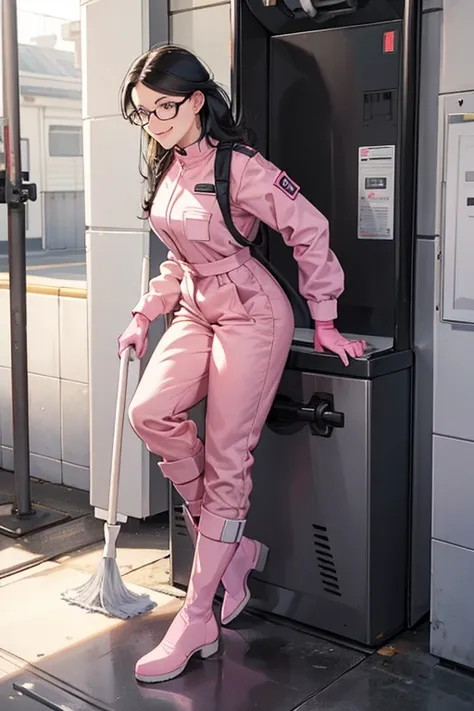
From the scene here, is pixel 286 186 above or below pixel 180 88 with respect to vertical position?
below

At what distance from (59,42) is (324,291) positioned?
2.52 metres

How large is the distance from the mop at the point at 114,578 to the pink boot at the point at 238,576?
0.23 metres

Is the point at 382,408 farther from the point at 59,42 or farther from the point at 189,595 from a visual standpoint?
the point at 59,42

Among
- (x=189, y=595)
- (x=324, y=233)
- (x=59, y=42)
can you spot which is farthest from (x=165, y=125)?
(x=59, y=42)

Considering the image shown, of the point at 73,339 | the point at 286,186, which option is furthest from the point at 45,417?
the point at 286,186

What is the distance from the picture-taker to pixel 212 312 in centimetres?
246

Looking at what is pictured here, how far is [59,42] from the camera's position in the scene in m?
4.27

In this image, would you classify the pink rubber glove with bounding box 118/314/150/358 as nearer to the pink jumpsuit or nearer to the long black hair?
the pink jumpsuit

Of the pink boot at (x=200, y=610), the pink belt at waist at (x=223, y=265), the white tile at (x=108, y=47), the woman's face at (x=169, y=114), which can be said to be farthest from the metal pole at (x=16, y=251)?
the pink boot at (x=200, y=610)

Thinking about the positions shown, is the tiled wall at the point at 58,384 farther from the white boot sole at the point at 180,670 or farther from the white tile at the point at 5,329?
the white boot sole at the point at 180,670

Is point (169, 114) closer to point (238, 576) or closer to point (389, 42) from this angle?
point (389, 42)

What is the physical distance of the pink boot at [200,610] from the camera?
238 centimetres

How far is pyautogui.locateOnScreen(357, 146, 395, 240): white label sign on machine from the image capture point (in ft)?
8.57

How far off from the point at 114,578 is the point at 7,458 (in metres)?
1.68
